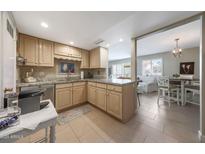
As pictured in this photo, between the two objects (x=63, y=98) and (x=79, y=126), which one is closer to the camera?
(x=79, y=126)

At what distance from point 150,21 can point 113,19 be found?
769 mm

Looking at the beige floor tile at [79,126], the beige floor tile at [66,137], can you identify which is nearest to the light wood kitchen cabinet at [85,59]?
the beige floor tile at [79,126]

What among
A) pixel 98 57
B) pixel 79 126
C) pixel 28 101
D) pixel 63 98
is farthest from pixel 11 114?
pixel 98 57

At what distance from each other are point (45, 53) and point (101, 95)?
209 cm

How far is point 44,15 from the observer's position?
1.63 metres

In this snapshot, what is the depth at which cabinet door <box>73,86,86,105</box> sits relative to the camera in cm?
316

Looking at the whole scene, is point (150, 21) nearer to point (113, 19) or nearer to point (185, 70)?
point (113, 19)

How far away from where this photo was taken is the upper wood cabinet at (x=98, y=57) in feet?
11.9

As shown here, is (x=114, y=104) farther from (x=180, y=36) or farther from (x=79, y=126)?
(x=180, y=36)

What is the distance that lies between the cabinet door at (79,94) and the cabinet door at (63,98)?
0.59 feet

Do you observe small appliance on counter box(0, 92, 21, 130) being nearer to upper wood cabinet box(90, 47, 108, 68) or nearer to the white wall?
upper wood cabinet box(90, 47, 108, 68)

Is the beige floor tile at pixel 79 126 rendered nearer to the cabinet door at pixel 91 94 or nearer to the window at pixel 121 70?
the cabinet door at pixel 91 94

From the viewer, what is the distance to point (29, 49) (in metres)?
2.49
